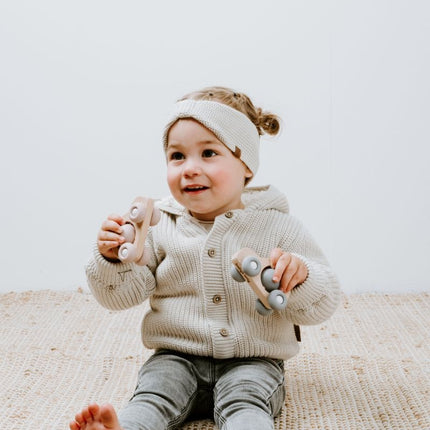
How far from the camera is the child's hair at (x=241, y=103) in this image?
96cm

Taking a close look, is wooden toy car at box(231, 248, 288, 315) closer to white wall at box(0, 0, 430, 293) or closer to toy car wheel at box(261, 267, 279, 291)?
toy car wheel at box(261, 267, 279, 291)

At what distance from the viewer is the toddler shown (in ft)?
2.91

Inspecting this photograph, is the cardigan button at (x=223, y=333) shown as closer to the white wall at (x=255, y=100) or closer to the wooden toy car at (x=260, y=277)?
the wooden toy car at (x=260, y=277)

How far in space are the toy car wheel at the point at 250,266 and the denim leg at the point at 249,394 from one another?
0.16m

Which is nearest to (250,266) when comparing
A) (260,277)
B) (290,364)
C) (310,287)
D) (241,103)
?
(260,277)

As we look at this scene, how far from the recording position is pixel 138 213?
33.2 inches

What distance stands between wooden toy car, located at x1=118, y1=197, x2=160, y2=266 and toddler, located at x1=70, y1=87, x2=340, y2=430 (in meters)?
0.01

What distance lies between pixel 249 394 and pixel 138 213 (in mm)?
246

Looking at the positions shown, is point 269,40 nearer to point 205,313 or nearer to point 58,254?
point 58,254

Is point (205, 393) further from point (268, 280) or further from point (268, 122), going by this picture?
point (268, 122)

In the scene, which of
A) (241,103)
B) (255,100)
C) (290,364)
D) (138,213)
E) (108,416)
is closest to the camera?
(108,416)

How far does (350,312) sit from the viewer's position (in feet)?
5.02

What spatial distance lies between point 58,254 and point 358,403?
3.17 feet

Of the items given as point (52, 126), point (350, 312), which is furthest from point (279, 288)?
point (52, 126)
